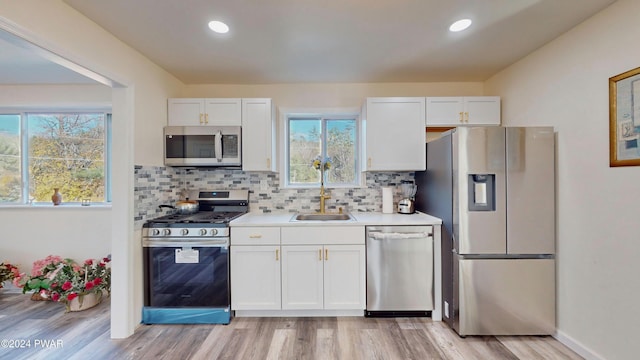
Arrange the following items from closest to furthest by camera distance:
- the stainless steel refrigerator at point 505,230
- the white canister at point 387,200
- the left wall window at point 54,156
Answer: the stainless steel refrigerator at point 505,230 < the white canister at point 387,200 < the left wall window at point 54,156

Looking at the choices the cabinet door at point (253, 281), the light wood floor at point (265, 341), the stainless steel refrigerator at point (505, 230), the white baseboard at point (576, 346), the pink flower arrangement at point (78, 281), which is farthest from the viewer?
the pink flower arrangement at point (78, 281)

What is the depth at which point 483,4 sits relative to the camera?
5.44 feet

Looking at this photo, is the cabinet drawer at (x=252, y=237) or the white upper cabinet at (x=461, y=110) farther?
the white upper cabinet at (x=461, y=110)

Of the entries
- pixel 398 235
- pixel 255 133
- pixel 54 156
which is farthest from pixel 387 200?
pixel 54 156

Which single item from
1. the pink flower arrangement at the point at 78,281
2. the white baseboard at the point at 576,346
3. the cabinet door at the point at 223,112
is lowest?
the white baseboard at the point at 576,346

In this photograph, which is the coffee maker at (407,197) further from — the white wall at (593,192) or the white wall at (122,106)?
the white wall at (122,106)

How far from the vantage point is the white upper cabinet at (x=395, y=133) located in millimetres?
2730

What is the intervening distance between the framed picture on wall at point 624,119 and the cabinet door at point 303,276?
7.13 feet

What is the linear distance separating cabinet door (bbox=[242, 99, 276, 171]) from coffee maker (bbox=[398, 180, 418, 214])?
1.52 metres

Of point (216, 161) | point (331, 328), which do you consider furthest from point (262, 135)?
point (331, 328)

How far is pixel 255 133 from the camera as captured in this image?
2740mm

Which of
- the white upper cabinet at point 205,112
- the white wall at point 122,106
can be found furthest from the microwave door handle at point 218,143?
the white wall at point 122,106

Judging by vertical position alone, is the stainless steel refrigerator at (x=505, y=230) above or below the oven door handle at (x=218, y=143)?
below

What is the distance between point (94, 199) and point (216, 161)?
1.78 m
